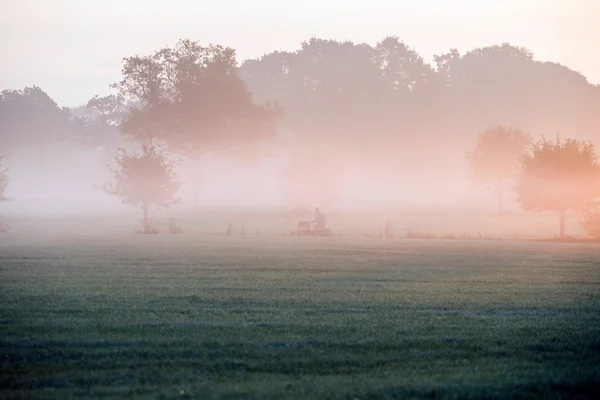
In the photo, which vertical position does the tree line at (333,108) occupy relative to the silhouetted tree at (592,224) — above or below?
above

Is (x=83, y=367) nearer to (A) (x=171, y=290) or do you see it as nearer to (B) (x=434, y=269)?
(A) (x=171, y=290)

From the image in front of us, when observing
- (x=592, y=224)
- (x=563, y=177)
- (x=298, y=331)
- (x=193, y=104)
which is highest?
(x=193, y=104)

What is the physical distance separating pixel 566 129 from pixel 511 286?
317ft

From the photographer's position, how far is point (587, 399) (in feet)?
25.0

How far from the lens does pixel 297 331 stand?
431 inches

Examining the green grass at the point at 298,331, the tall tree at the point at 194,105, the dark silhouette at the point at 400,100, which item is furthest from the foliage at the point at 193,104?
the green grass at the point at 298,331

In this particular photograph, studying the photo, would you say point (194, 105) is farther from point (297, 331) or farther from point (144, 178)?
point (297, 331)

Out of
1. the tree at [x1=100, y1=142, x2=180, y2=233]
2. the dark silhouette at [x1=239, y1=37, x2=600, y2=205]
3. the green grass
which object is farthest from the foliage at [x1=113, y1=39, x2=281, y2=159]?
the green grass

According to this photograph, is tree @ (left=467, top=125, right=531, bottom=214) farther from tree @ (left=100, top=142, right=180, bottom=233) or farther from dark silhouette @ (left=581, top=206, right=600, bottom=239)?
tree @ (left=100, top=142, right=180, bottom=233)

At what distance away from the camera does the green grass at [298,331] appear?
26.9 ft

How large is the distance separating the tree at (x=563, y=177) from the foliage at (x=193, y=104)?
106ft

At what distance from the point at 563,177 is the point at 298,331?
3473 cm

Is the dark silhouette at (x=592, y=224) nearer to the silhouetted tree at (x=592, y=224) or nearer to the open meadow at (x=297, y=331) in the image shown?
the silhouetted tree at (x=592, y=224)

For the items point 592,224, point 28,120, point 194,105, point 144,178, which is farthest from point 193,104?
point 592,224
